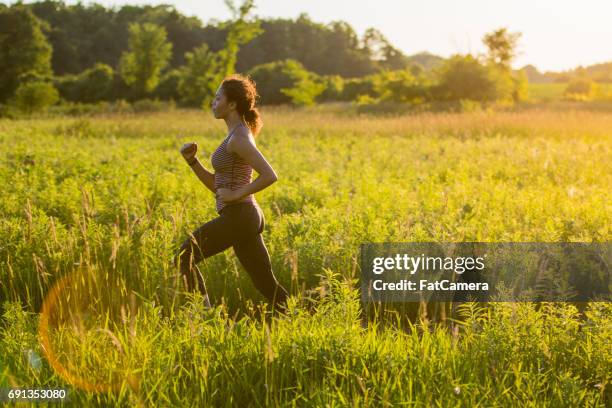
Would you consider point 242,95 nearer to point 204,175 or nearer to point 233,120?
point 233,120

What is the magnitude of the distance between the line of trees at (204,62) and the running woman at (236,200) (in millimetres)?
33598

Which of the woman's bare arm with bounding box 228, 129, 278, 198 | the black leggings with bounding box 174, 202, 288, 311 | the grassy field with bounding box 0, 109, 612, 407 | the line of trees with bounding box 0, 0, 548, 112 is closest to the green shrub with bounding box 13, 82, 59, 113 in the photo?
the line of trees with bounding box 0, 0, 548, 112

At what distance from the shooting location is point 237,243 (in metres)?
4.31

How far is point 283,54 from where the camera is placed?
9444cm

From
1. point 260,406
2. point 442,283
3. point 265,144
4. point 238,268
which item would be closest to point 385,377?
point 260,406

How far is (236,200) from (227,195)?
0.08 m

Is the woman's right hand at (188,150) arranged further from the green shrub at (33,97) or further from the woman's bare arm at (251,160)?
the green shrub at (33,97)

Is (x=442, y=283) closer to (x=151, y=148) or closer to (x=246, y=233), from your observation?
(x=246, y=233)

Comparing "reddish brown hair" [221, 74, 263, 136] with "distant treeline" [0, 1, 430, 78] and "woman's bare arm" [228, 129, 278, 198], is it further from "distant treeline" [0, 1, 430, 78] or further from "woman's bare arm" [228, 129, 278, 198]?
"distant treeline" [0, 1, 430, 78]

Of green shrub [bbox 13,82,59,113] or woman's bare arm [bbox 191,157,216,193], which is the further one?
green shrub [bbox 13,82,59,113]

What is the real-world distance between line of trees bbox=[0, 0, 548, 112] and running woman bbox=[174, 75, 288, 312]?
33.6m

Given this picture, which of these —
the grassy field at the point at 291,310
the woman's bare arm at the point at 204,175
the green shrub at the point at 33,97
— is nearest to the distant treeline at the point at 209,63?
the green shrub at the point at 33,97

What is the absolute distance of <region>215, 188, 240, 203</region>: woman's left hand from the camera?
4148 millimetres

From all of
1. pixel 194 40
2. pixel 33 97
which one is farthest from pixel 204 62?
pixel 194 40
